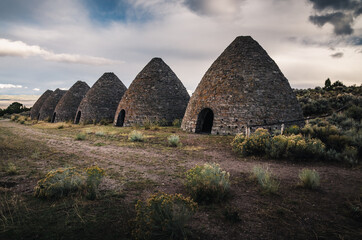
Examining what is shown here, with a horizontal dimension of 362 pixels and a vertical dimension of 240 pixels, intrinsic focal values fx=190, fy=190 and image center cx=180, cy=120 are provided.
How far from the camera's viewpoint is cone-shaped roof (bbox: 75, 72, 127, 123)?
68.1 feet

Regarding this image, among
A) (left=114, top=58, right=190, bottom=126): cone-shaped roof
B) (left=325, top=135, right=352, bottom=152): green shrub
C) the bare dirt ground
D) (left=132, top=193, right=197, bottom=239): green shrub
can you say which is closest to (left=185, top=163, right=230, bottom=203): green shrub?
the bare dirt ground

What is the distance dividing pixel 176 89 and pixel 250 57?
25.2ft

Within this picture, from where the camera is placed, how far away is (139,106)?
1645 centimetres

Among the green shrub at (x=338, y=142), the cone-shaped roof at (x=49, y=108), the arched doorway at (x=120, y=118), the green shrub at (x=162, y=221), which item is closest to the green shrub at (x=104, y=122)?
the arched doorway at (x=120, y=118)

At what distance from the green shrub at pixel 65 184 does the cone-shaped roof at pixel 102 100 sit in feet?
57.2

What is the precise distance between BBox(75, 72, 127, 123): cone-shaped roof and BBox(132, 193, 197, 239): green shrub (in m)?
19.3

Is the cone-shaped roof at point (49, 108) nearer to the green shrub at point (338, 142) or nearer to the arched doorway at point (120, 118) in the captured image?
the arched doorway at point (120, 118)

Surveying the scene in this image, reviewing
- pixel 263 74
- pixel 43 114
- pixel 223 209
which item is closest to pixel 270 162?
pixel 223 209

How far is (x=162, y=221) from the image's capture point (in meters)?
2.52

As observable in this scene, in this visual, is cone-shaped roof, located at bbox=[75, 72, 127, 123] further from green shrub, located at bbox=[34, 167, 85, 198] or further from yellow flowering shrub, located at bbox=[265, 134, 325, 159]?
yellow flowering shrub, located at bbox=[265, 134, 325, 159]

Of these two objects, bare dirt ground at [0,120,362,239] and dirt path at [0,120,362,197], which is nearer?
bare dirt ground at [0,120,362,239]

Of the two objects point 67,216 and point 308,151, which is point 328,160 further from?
point 67,216

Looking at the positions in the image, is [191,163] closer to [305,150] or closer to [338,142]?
[305,150]

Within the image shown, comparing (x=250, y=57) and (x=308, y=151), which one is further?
(x=250, y=57)
